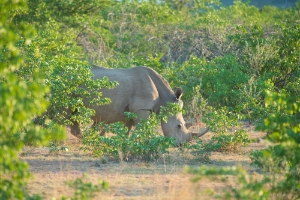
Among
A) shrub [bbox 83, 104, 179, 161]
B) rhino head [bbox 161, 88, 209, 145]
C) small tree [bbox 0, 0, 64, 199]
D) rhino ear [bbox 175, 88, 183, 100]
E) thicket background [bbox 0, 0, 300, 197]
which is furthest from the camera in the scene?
rhino ear [bbox 175, 88, 183, 100]

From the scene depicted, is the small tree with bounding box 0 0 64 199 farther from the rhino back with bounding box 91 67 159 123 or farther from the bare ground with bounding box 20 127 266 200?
the rhino back with bounding box 91 67 159 123

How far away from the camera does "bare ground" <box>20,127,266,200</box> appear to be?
286 inches

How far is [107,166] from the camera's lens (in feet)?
30.7

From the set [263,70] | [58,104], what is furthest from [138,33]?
[58,104]

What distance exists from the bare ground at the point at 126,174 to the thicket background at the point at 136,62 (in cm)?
56

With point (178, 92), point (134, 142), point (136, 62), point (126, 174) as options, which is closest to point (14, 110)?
point (126, 174)

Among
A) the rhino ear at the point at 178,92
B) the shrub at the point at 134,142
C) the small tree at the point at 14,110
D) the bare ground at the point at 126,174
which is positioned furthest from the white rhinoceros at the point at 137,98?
the small tree at the point at 14,110

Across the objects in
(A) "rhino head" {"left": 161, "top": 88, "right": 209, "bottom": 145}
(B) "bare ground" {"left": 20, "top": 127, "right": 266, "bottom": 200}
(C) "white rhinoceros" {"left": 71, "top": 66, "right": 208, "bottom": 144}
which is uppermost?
(C) "white rhinoceros" {"left": 71, "top": 66, "right": 208, "bottom": 144}

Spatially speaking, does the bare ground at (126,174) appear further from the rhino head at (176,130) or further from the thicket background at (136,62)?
the rhino head at (176,130)

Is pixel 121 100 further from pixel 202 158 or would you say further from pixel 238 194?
pixel 238 194

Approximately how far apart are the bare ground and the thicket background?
558mm

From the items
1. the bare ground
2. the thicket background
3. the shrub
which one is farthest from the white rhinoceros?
the shrub

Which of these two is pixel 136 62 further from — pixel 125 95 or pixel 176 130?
pixel 176 130

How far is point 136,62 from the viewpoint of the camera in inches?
631
